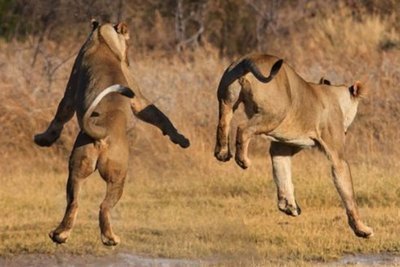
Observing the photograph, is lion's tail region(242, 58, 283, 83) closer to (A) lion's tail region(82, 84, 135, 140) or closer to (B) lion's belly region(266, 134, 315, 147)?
(B) lion's belly region(266, 134, 315, 147)

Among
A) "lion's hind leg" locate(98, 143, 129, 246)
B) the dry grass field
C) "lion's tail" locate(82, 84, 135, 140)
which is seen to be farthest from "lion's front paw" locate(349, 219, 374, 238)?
"lion's tail" locate(82, 84, 135, 140)

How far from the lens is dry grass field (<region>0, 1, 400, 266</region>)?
1203 centimetres

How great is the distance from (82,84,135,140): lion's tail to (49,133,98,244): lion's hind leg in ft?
0.32

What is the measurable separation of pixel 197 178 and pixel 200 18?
12943 millimetres

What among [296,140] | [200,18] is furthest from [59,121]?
[200,18]

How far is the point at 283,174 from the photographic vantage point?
10.9 meters

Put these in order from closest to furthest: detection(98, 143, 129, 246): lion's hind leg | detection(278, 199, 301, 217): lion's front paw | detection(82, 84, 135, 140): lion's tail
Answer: detection(82, 84, 135, 140): lion's tail → detection(98, 143, 129, 246): lion's hind leg → detection(278, 199, 301, 217): lion's front paw

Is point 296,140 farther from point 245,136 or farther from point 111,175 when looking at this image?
point 111,175

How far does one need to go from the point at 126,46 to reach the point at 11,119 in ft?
27.4

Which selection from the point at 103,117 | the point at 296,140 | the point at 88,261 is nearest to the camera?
the point at 103,117

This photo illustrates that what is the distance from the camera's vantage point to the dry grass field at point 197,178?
12.0m

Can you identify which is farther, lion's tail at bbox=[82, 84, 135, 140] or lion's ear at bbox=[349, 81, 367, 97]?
lion's ear at bbox=[349, 81, 367, 97]

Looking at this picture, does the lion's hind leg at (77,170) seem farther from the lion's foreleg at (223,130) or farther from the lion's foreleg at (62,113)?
the lion's foreleg at (223,130)

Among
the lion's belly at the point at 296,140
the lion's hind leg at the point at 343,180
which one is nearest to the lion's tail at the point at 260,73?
the lion's belly at the point at 296,140
